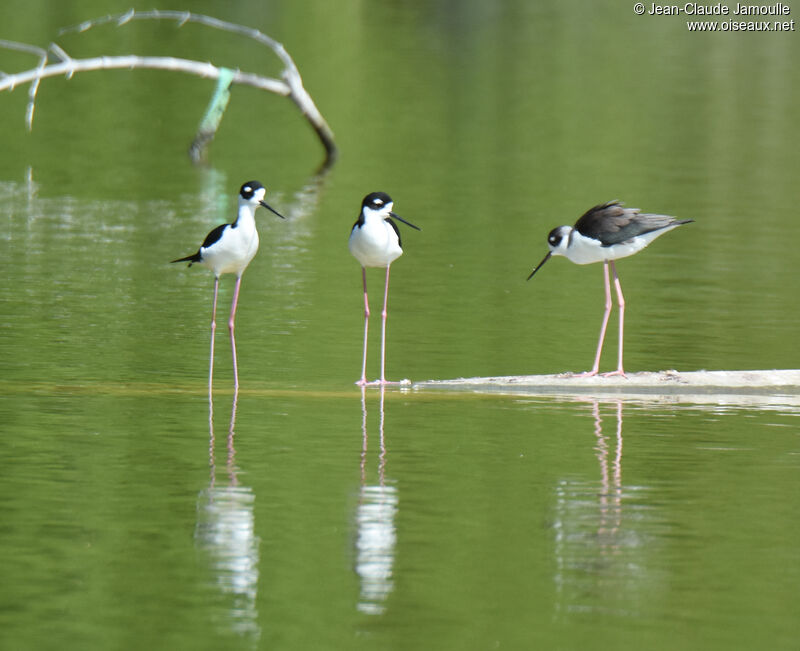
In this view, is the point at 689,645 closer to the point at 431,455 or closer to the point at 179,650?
the point at 179,650

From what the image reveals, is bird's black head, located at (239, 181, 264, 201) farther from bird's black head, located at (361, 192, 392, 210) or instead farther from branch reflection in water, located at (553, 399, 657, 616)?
branch reflection in water, located at (553, 399, 657, 616)

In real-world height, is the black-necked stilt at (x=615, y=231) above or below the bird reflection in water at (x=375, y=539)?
above

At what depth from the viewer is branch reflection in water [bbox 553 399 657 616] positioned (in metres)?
7.91

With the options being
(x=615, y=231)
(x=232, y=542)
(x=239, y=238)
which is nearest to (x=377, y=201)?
(x=239, y=238)

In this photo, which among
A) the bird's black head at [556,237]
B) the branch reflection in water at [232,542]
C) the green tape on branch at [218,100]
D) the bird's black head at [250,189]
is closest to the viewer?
the branch reflection in water at [232,542]

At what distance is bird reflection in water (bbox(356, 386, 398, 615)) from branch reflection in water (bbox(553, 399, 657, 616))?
81 cm

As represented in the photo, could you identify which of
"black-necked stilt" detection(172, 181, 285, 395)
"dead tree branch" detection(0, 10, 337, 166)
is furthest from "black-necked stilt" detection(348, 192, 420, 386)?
"dead tree branch" detection(0, 10, 337, 166)

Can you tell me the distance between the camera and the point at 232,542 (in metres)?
8.61

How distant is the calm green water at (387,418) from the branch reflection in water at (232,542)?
26 mm

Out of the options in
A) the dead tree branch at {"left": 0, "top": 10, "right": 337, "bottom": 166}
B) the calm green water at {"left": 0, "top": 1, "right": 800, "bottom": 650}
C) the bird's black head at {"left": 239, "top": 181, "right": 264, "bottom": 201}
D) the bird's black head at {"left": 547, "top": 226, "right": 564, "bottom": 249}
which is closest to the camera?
→ the calm green water at {"left": 0, "top": 1, "right": 800, "bottom": 650}

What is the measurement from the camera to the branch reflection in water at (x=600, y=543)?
26.0 feet

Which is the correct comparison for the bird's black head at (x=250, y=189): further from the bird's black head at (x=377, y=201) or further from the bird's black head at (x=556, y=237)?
the bird's black head at (x=556, y=237)

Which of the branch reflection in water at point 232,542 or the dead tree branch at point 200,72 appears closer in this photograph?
the branch reflection in water at point 232,542

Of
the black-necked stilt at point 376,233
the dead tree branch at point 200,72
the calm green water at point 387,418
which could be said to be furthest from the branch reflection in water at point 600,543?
the dead tree branch at point 200,72
